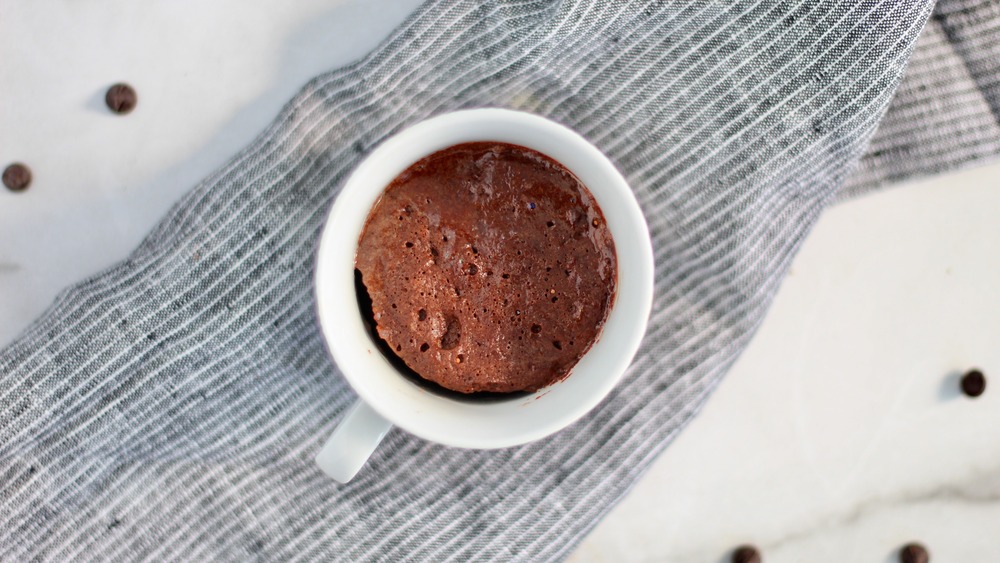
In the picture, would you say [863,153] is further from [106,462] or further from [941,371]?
[106,462]

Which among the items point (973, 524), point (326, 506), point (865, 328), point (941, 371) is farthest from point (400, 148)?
point (973, 524)

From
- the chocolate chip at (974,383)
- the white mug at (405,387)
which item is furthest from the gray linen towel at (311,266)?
the chocolate chip at (974,383)

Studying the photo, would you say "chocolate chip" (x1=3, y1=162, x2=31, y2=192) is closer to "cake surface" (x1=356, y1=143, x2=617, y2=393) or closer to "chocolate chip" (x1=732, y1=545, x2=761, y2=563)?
"cake surface" (x1=356, y1=143, x2=617, y2=393)

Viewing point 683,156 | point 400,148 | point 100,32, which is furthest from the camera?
point 100,32

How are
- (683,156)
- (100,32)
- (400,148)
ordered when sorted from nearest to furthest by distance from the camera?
(400,148) < (683,156) < (100,32)

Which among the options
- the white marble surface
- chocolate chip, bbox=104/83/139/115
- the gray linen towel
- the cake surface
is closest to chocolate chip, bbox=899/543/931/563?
the white marble surface

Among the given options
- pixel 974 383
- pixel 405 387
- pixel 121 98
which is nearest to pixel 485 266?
pixel 405 387
